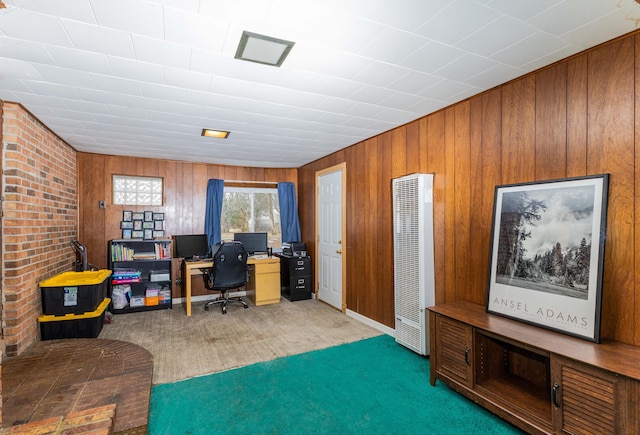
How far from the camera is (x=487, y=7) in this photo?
187 centimetres

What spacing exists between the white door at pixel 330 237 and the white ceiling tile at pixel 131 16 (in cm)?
329

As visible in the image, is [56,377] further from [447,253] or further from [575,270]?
[575,270]

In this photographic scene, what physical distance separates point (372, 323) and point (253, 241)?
2.54 metres

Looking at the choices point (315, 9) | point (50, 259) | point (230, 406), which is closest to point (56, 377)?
point (230, 406)

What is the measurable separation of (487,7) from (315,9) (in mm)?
921

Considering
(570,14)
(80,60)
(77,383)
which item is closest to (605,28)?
(570,14)

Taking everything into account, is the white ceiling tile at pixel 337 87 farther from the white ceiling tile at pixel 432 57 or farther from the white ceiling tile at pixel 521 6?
the white ceiling tile at pixel 521 6

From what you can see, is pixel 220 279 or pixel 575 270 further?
pixel 220 279

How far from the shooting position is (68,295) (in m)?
3.61

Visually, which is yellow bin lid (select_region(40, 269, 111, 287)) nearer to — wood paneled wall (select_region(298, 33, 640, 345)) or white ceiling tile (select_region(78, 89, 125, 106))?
white ceiling tile (select_region(78, 89, 125, 106))

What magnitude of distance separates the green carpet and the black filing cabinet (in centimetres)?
235

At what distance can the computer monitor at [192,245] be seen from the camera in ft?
17.9

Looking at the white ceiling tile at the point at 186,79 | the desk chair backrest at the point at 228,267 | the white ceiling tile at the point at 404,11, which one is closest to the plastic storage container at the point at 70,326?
the desk chair backrest at the point at 228,267

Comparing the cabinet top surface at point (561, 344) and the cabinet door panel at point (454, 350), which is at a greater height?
the cabinet top surface at point (561, 344)
